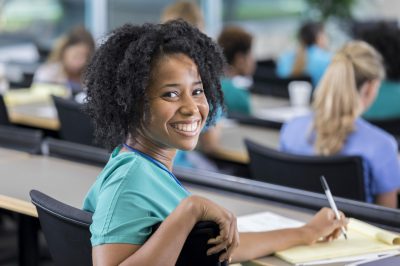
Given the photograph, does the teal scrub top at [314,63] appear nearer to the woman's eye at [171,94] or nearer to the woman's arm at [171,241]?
the woman's eye at [171,94]

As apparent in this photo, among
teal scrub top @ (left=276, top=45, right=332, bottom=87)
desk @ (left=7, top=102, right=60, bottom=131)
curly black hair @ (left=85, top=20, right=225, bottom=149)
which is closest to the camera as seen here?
curly black hair @ (left=85, top=20, right=225, bottom=149)

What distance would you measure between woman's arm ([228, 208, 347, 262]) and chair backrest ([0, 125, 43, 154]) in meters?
1.50

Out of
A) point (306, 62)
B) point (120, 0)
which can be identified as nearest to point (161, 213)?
point (306, 62)

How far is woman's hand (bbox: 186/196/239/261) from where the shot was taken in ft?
6.08

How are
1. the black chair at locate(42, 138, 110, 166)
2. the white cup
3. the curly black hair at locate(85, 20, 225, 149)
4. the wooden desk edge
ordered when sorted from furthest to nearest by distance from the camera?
the white cup → the black chair at locate(42, 138, 110, 166) → the wooden desk edge → the curly black hair at locate(85, 20, 225, 149)

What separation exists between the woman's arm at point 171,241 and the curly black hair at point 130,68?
288mm

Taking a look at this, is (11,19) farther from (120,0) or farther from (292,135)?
(292,135)

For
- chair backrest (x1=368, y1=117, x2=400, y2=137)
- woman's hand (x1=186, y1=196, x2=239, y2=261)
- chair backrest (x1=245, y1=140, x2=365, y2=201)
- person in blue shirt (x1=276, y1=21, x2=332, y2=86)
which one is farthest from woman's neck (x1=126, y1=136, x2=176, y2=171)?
person in blue shirt (x1=276, y1=21, x2=332, y2=86)

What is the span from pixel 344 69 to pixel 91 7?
669 cm

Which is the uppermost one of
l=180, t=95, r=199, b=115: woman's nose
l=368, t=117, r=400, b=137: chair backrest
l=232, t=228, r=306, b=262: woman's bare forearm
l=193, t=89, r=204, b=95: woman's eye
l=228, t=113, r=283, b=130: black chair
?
l=193, t=89, r=204, b=95: woman's eye

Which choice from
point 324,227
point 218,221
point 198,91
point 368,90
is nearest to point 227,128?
point 368,90

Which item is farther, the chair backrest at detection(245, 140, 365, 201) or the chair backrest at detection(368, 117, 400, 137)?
the chair backrest at detection(368, 117, 400, 137)

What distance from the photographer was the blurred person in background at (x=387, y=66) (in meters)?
4.71

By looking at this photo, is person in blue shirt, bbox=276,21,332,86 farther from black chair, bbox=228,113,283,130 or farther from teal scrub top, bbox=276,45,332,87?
black chair, bbox=228,113,283,130
